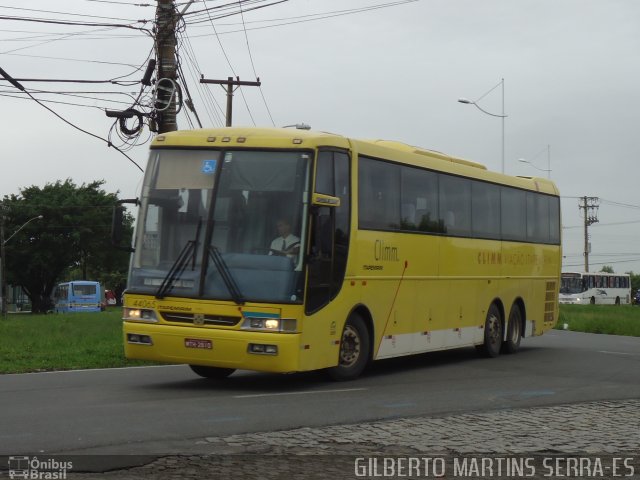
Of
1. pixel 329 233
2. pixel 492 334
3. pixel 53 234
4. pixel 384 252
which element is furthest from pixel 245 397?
pixel 53 234

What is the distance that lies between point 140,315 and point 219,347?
126 cm

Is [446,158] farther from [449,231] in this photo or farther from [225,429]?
[225,429]

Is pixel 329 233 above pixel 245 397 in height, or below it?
above

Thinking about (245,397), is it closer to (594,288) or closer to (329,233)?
(329,233)

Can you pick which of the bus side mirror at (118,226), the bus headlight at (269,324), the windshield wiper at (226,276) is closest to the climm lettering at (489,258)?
the bus headlight at (269,324)

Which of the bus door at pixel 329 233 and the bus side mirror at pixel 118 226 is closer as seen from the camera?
the bus door at pixel 329 233

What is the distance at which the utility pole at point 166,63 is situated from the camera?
22469 millimetres

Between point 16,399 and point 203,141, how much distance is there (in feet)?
13.4

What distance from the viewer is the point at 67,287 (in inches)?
3019

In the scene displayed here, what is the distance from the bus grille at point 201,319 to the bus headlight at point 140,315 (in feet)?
0.64

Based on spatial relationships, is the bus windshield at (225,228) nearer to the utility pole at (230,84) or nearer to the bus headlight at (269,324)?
the bus headlight at (269,324)

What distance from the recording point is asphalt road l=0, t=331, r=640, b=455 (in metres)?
9.45

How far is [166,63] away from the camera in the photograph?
2269 cm

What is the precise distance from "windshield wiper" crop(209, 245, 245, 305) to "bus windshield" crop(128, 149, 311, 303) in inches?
0.5
